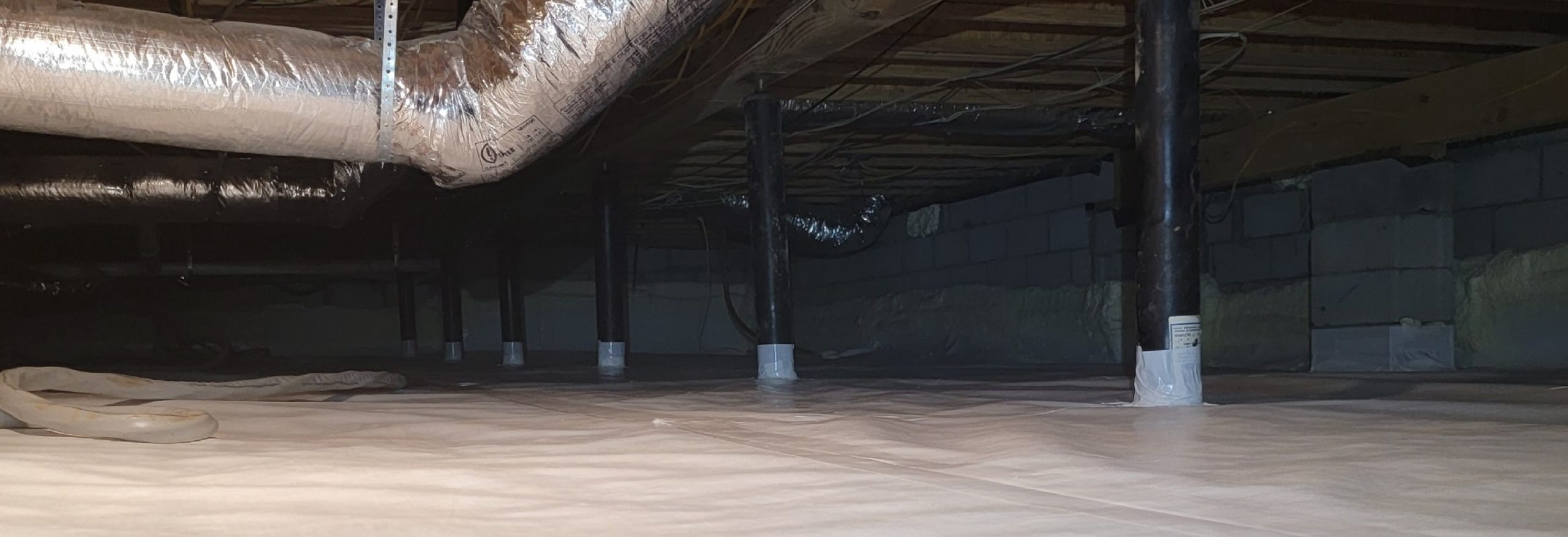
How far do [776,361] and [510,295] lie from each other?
9.57ft

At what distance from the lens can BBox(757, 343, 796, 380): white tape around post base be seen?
3779mm

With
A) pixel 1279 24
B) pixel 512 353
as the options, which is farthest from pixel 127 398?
pixel 512 353

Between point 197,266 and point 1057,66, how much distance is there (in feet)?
15.0

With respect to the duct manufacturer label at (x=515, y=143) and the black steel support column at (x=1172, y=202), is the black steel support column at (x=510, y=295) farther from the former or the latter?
the black steel support column at (x=1172, y=202)

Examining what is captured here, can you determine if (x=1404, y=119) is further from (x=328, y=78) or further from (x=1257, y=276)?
(x=328, y=78)

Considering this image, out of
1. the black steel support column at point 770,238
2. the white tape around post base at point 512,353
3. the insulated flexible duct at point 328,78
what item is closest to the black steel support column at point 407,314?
the white tape around post base at point 512,353

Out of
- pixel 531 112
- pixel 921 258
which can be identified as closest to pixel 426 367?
pixel 921 258

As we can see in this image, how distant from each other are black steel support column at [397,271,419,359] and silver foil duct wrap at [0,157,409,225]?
2.81 m

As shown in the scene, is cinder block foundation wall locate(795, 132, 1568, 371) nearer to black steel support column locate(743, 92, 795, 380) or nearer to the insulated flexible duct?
black steel support column locate(743, 92, 795, 380)

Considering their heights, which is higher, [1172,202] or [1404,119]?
[1404,119]

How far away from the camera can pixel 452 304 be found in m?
6.55

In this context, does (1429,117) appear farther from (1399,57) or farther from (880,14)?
(880,14)

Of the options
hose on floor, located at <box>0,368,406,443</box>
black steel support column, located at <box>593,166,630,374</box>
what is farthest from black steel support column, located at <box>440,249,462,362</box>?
hose on floor, located at <box>0,368,406,443</box>

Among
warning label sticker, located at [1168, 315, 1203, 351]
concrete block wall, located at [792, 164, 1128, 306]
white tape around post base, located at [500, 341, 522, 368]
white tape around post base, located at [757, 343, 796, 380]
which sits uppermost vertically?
concrete block wall, located at [792, 164, 1128, 306]
